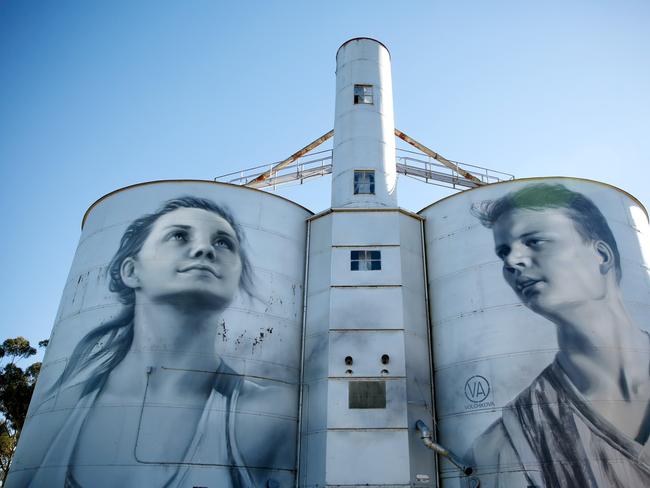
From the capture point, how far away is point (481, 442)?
696 inches

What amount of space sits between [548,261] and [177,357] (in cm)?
1444

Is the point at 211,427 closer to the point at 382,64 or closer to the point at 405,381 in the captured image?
the point at 405,381

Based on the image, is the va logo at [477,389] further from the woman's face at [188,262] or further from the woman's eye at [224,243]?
the woman's eye at [224,243]

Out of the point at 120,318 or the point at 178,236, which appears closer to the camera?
the point at 120,318

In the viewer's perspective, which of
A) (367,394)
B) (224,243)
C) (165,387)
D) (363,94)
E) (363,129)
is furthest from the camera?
(363,94)

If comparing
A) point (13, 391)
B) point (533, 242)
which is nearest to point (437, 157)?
point (533, 242)

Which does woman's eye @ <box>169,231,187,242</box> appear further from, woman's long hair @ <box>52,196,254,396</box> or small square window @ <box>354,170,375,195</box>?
small square window @ <box>354,170,375,195</box>

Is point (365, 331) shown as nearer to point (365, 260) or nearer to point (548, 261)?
point (365, 260)

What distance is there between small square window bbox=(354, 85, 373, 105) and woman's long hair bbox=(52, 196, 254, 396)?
32.1 feet

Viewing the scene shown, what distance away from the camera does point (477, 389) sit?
725 inches

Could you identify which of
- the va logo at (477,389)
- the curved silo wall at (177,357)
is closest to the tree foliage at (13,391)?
the curved silo wall at (177,357)

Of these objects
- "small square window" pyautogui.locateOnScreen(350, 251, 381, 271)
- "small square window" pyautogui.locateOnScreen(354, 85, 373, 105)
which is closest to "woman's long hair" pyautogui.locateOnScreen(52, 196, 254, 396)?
"small square window" pyautogui.locateOnScreen(350, 251, 381, 271)

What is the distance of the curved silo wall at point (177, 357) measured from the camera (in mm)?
17297

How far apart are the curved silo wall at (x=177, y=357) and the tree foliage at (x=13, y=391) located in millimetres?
26360
